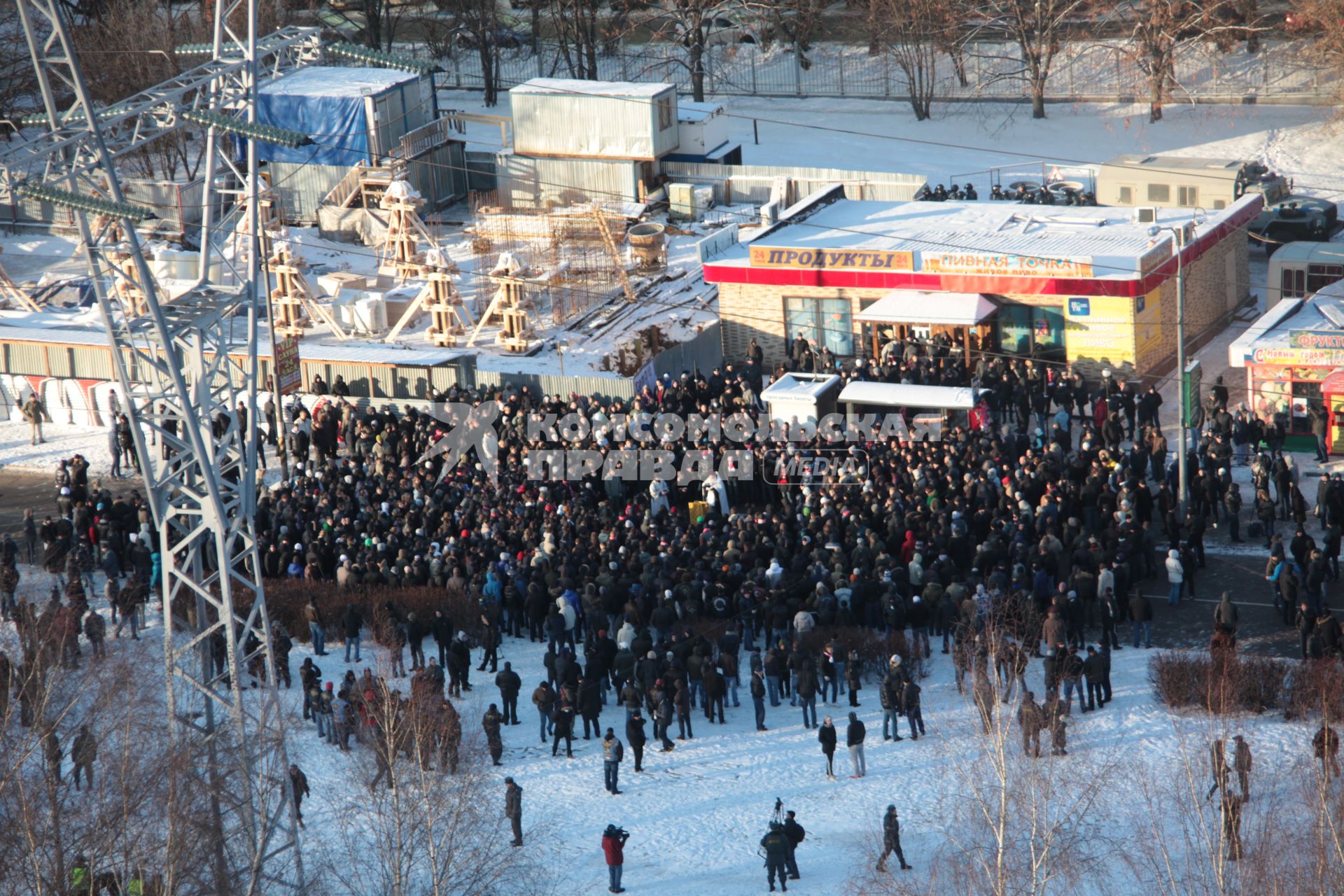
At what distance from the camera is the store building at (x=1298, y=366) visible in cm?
2969

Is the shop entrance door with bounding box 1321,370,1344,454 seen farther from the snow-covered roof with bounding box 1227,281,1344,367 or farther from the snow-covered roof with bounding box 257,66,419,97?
the snow-covered roof with bounding box 257,66,419,97

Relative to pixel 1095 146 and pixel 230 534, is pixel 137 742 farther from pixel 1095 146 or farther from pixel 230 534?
pixel 1095 146

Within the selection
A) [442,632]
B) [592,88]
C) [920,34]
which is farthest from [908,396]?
[920,34]

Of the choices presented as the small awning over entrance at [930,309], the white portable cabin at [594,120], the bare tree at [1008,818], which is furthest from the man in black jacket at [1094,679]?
the white portable cabin at [594,120]

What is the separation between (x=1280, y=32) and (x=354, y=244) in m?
26.8

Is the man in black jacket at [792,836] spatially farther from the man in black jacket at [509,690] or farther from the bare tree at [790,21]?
the bare tree at [790,21]

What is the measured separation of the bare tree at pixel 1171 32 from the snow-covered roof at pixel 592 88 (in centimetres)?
1292

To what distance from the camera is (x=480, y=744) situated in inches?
899

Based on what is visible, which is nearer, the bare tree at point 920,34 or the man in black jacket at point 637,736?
the man in black jacket at point 637,736

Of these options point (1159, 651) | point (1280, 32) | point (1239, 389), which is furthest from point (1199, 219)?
point (1280, 32)

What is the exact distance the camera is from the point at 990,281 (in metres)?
34.7

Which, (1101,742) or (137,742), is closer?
(137,742)

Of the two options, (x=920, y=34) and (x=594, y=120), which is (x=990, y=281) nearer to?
(x=594, y=120)

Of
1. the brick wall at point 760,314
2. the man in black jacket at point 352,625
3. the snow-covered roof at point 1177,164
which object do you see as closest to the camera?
the man in black jacket at point 352,625
